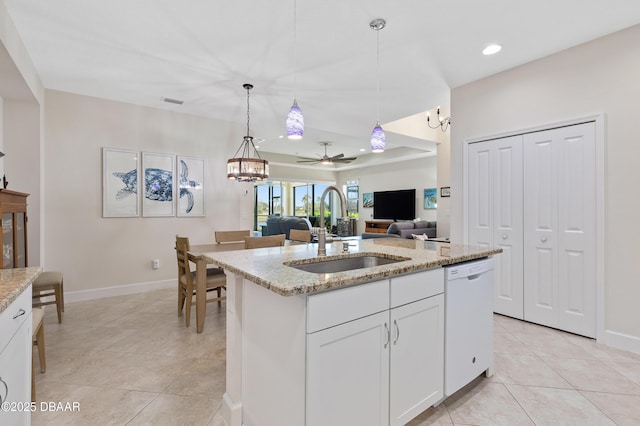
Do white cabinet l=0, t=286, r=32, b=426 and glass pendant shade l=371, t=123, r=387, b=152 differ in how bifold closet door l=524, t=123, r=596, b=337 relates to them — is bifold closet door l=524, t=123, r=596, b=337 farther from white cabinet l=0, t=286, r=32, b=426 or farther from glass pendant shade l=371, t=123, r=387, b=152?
white cabinet l=0, t=286, r=32, b=426

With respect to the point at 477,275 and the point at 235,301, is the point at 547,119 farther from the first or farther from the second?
the point at 235,301

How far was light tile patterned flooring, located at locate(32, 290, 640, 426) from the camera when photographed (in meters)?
1.74

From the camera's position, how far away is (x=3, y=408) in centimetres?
106

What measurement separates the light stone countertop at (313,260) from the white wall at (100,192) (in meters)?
3.01

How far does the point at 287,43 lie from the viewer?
2.70 m

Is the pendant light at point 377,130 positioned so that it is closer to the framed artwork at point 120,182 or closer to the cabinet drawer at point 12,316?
the cabinet drawer at point 12,316

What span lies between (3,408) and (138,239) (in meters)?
3.51

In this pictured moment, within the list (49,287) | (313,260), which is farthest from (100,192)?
(313,260)

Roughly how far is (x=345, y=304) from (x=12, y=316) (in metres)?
1.30

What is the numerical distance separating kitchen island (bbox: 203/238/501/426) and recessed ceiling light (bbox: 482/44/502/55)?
7.12 ft

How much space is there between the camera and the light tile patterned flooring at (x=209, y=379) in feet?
5.69

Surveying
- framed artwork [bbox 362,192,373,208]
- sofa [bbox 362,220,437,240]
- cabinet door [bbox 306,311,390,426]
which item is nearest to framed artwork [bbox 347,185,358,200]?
framed artwork [bbox 362,192,373,208]

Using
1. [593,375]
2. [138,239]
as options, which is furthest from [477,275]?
[138,239]

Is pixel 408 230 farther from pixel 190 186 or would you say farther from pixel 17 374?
pixel 17 374
